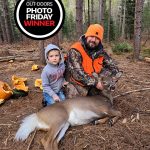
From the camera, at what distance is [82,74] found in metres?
5.21

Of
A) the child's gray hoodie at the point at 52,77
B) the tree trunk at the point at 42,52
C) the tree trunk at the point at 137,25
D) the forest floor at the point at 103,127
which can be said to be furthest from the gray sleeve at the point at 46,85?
the tree trunk at the point at 137,25

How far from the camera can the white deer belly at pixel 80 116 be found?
15.5 ft

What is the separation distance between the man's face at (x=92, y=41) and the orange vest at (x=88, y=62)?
0.59ft

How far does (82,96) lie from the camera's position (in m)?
5.20

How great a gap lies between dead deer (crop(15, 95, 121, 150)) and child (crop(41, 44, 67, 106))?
0.42 meters

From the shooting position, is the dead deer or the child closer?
the dead deer

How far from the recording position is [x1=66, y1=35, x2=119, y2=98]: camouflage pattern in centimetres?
522

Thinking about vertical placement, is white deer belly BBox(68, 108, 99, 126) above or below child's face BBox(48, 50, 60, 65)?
below

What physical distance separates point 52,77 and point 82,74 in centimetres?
56

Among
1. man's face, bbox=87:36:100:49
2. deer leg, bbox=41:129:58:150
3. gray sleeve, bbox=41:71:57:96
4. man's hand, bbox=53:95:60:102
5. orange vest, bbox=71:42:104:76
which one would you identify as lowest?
deer leg, bbox=41:129:58:150

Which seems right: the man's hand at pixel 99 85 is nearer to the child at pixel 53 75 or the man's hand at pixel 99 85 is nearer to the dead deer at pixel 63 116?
the dead deer at pixel 63 116

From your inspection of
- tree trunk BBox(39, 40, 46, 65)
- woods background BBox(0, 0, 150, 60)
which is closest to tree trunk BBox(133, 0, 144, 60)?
woods background BBox(0, 0, 150, 60)

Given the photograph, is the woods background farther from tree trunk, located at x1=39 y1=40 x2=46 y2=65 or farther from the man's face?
the man's face

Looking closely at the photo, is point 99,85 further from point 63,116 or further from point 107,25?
point 107,25
